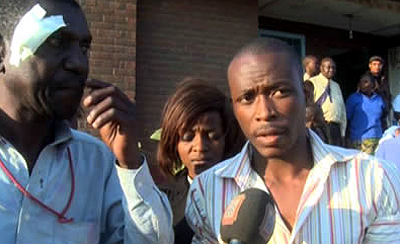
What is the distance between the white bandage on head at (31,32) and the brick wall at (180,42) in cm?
535

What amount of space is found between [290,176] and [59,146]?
0.98 m

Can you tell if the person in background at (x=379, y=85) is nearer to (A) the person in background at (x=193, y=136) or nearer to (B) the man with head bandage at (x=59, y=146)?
(A) the person in background at (x=193, y=136)

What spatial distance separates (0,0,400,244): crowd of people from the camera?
2113 millimetres

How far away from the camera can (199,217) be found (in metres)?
2.51

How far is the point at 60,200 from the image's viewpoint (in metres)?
2.21

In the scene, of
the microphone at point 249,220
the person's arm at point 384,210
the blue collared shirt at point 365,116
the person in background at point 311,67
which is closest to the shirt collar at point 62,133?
the microphone at point 249,220

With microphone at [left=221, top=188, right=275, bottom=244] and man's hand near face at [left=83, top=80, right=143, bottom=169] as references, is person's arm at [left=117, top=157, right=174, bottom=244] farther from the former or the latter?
microphone at [left=221, top=188, right=275, bottom=244]

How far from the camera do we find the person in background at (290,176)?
230 cm

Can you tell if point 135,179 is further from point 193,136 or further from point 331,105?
point 331,105

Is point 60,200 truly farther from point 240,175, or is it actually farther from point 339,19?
point 339,19

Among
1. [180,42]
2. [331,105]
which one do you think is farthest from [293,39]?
[180,42]

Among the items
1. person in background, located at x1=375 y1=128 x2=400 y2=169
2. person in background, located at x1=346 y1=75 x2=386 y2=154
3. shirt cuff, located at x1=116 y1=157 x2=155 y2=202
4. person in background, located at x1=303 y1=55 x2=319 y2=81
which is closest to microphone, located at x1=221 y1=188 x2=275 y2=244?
Answer: shirt cuff, located at x1=116 y1=157 x2=155 y2=202

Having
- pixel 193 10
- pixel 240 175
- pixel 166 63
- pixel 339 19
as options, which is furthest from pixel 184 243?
pixel 339 19

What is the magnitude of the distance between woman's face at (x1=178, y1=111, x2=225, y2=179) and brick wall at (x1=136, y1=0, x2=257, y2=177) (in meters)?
4.09
